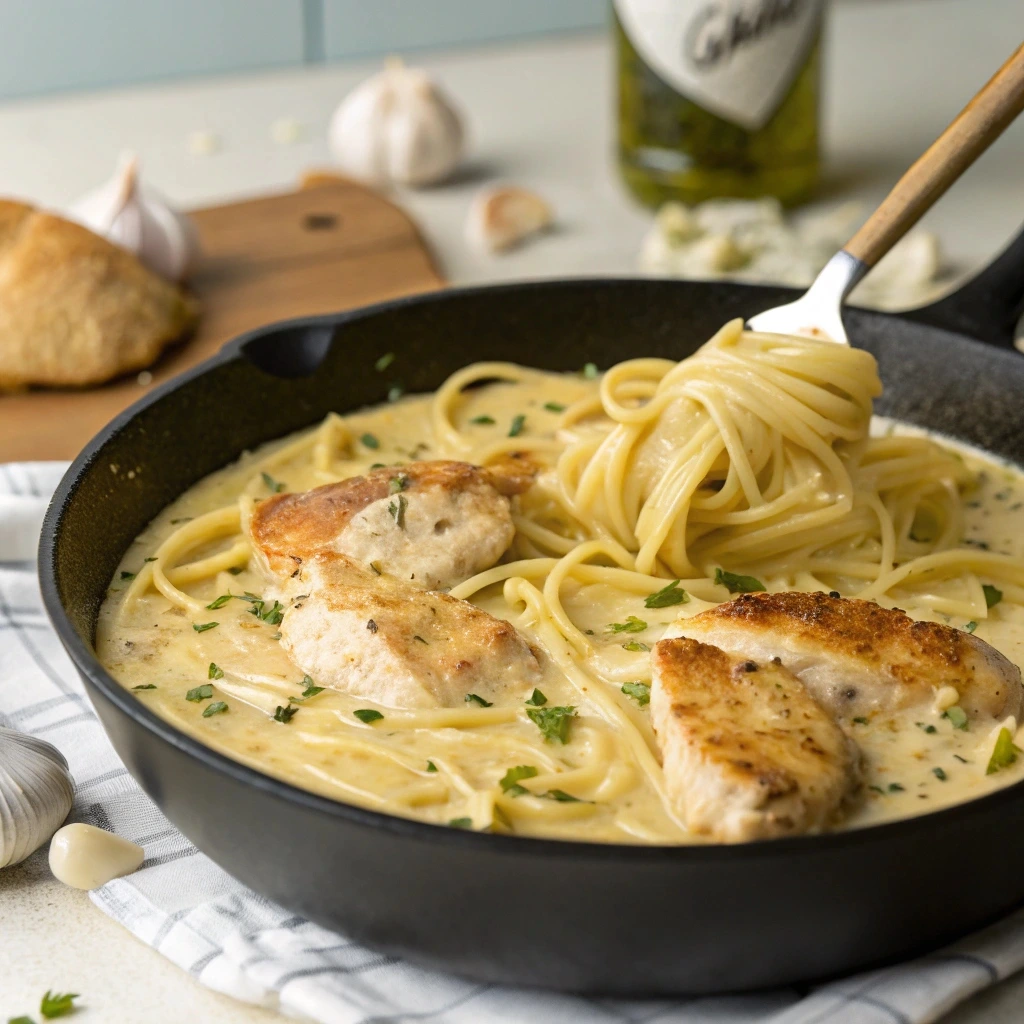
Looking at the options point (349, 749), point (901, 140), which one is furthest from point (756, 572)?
point (901, 140)

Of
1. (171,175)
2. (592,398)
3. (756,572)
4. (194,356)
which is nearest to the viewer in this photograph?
(756,572)

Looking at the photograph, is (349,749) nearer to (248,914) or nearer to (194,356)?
(248,914)

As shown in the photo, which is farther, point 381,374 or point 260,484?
point 381,374

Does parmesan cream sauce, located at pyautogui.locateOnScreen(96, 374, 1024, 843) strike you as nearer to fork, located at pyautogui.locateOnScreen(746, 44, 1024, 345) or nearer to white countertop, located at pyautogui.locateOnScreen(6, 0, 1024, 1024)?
fork, located at pyautogui.locateOnScreen(746, 44, 1024, 345)

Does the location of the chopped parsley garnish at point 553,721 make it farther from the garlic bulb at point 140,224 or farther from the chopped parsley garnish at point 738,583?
the garlic bulb at point 140,224

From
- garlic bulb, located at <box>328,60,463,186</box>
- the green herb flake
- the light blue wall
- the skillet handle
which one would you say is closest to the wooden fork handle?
the skillet handle

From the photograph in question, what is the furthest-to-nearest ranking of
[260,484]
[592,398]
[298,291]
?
[298,291] < [592,398] < [260,484]

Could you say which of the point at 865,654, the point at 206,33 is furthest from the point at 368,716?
the point at 206,33
